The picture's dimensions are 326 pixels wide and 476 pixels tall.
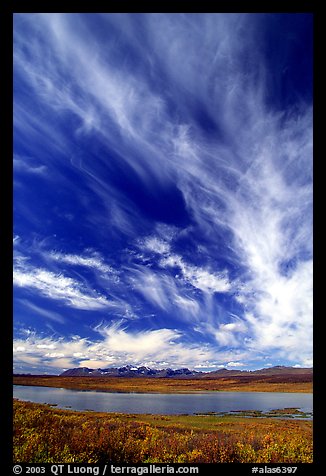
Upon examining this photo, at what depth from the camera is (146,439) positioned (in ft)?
17.5

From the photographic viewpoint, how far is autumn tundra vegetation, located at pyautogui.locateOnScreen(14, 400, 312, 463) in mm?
4965

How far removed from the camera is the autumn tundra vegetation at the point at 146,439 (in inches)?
195

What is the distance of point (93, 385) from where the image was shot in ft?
24.1

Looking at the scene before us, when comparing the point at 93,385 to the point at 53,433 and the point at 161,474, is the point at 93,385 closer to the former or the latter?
the point at 53,433
